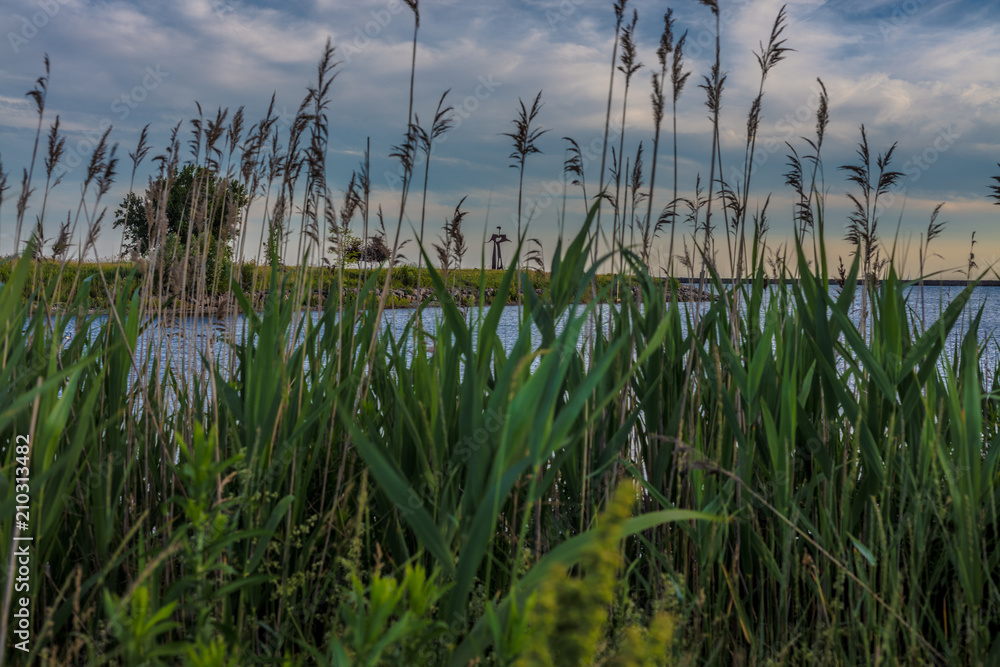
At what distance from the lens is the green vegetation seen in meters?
1.20

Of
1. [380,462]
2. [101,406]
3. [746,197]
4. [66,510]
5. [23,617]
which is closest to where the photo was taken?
[380,462]

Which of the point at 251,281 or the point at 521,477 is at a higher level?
the point at 251,281

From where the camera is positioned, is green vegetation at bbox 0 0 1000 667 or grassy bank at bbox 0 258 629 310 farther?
grassy bank at bbox 0 258 629 310

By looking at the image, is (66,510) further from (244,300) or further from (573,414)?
(573,414)

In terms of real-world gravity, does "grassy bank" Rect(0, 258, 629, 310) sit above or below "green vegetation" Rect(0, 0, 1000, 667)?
above

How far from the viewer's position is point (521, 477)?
1673mm

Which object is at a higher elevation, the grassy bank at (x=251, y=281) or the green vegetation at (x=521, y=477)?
the grassy bank at (x=251, y=281)

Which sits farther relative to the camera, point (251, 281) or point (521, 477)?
point (251, 281)

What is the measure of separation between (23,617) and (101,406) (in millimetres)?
662

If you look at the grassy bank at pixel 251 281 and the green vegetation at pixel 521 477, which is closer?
the green vegetation at pixel 521 477

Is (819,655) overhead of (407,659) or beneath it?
beneath

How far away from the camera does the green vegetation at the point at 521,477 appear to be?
3.93ft

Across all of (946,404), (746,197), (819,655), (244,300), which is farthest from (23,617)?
(946,404)

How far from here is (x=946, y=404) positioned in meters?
1.88
